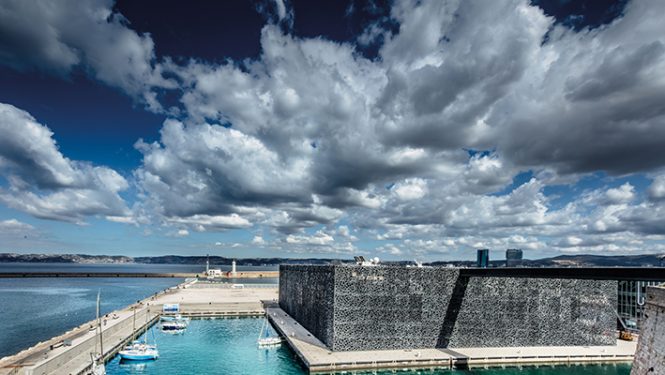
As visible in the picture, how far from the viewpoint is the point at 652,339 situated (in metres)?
23.4

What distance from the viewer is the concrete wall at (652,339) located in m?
22.5

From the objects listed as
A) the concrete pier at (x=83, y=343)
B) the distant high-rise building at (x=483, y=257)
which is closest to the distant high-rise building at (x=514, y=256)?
the distant high-rise building at (x=483, y=257)

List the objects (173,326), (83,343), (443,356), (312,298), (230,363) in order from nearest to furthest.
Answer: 1. (443,356)
2. (230,363)
3. (83,343)
4. (312,298)
5. (173,326)

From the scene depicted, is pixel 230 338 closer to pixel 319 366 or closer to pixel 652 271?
pixel 319 366

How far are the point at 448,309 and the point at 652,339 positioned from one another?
28.2m

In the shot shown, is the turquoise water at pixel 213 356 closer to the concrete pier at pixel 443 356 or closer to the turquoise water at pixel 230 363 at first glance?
the turquoise water at pixel 230 363

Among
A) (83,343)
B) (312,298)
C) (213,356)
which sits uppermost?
(312,298)

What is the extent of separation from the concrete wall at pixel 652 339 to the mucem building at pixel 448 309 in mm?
26255

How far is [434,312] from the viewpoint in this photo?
50031 mm

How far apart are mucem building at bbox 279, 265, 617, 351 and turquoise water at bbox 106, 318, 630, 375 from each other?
17.6 feet

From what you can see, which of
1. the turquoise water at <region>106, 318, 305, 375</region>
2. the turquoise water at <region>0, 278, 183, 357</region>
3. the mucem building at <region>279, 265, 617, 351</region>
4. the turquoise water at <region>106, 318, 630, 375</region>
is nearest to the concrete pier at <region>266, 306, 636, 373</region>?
the turquoise water at <region>106, 318, 630, 375</region>

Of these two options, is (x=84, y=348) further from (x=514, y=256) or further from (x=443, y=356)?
(x=514, y=256)

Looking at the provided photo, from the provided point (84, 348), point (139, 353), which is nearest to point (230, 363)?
point (139, 353)

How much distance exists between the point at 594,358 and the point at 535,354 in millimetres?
8109
